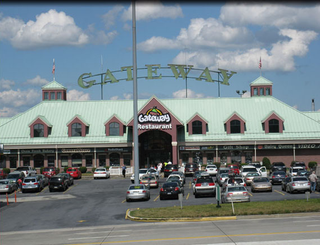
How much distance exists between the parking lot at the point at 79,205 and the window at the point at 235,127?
878 inches

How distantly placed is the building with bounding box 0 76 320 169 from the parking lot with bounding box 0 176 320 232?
19019 mm

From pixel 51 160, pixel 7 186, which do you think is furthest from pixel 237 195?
pixel 51 160

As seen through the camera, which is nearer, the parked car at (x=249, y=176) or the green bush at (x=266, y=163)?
the parked car at (x=249, y=176)

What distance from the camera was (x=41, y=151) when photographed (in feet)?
225

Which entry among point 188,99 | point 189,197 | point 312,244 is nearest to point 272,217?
point 312,244

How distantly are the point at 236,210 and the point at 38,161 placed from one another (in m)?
48.7

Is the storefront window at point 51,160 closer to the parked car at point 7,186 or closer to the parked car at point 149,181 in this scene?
the parked car at point 7,186

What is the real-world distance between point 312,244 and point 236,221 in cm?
774

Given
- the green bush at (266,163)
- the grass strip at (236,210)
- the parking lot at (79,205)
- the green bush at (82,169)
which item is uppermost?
the green bush at (266,163)

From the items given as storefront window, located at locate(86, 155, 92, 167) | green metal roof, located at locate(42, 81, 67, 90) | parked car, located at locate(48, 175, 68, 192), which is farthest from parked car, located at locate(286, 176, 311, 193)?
green metal roof, located at locate(42, 81, 67, 90)

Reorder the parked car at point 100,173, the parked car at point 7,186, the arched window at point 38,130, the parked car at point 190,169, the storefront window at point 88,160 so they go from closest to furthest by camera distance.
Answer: the parked car at point 7,186 → the parked car at point 190,169 → the parked car at point 100,173 → the storefront window at point 88,160 → the arched window at point 38,130

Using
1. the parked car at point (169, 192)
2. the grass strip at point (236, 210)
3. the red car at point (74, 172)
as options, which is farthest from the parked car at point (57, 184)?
the grass strip at point (236, 210)

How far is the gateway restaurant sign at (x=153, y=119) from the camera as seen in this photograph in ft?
214

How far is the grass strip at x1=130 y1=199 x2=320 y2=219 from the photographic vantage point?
25250 mm
